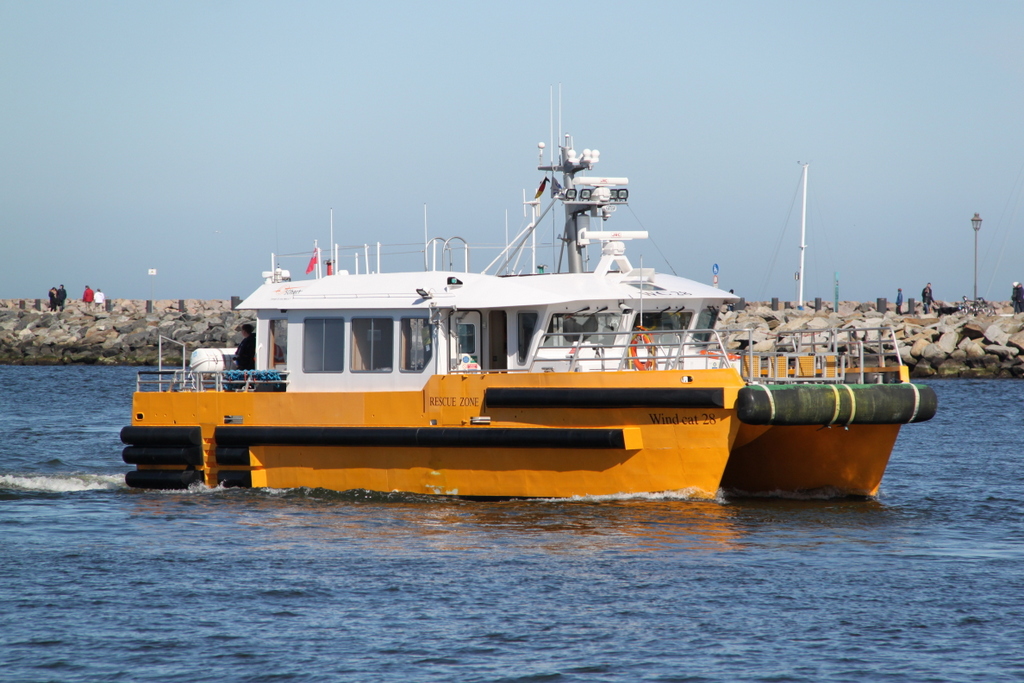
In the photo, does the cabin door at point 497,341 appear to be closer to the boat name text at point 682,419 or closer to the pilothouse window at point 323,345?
the pilothouse window at point 323,345

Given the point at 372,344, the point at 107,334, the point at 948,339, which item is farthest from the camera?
the point at 107,334

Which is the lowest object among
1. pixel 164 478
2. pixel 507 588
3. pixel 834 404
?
pixel 507 588

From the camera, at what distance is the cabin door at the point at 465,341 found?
1334 cm

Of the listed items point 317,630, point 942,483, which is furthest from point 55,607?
point 942,483

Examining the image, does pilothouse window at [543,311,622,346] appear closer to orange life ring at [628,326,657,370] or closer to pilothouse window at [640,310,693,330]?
orange life ring at [628,326,657,370]

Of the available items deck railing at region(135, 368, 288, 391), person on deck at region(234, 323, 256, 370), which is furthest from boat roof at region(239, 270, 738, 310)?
deck railing at region(135, 368, 288, 391)

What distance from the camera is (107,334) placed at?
49531 mm

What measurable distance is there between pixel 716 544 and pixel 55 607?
573 cm

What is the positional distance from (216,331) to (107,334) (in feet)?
20.7

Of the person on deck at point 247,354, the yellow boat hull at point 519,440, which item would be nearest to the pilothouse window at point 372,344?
the yellow boat hull at point 519,440

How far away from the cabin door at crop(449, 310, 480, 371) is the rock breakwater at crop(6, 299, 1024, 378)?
19358 millimetres

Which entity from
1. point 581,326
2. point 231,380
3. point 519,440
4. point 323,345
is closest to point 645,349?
point 581,326

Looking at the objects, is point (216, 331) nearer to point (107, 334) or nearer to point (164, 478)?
point (107, 334)

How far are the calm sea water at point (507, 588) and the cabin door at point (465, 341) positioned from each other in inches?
62.5
